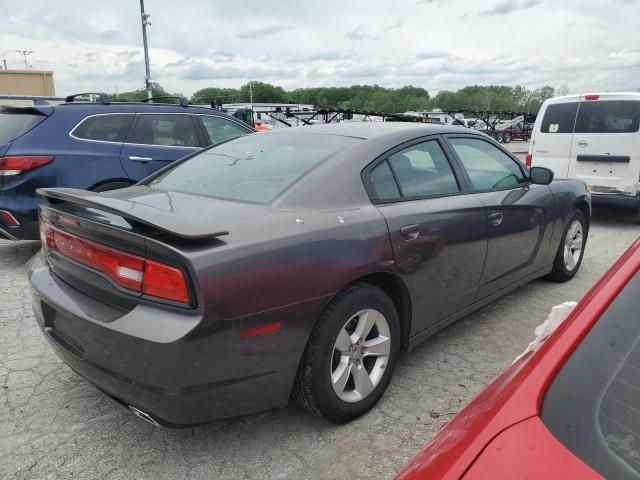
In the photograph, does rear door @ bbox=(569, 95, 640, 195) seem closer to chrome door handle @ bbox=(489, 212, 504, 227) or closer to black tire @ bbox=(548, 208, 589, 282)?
black tire @ bbox=(548, 208, 589, 282)

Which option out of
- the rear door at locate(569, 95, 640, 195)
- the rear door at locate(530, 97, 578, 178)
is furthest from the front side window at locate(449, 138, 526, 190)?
the rear door at locate(530, 97, 578, 178)

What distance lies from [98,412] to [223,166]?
1.50 meters

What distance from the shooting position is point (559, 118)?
25.2ft

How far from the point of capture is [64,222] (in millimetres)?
2371

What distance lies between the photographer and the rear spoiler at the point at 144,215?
1.92 meters

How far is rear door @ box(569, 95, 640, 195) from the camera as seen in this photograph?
22.9 feet

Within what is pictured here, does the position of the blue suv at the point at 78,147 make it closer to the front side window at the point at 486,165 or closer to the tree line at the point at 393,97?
the front side window at the point at 486,165

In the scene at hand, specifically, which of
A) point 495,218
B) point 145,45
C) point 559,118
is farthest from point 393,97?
point 495,218

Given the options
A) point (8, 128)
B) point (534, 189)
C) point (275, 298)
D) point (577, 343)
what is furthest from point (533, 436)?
point (8, 128)

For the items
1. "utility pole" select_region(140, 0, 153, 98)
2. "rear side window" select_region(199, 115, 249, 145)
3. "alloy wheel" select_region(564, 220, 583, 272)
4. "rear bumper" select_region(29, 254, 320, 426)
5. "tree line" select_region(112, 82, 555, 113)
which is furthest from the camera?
"tree line" select_region(112, 82, 555, 113)

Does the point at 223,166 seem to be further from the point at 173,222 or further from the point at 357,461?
the point at 357,461

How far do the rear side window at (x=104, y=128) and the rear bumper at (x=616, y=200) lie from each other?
6370 millimetres

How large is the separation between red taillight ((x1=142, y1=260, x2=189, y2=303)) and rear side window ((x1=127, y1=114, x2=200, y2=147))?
155 inches

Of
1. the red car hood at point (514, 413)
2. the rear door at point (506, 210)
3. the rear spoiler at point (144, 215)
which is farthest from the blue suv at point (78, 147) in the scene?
the red car hood at point (514, 413)
